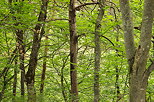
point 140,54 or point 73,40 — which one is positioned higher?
point 73,40

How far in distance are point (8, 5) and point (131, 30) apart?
9.22 feet

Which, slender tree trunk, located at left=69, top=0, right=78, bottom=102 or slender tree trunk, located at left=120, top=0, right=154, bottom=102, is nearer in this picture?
slender tree trunk, located at left=120, top=0, right=154, bottom=102

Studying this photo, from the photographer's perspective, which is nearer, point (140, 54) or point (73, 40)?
point (140, 54)

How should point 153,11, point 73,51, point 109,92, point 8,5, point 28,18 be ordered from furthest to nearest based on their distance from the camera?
point 109,92 < point 73,51 < point 28,18 < point 8,5 < point 153,11

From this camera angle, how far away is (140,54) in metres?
3.16

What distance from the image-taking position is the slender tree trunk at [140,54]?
3.11 metres

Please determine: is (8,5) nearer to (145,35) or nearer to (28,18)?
(28,18)

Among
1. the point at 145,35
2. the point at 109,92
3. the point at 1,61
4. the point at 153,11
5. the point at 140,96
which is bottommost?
the point at 109,92

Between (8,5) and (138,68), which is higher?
(8,5)

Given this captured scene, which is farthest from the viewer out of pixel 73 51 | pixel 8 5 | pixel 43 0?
pixel 73 51

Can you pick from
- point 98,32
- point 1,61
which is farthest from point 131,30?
point 1,61

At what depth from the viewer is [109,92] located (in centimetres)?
794

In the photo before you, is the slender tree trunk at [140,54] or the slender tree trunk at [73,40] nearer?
the slender tree trunk at [140,54]

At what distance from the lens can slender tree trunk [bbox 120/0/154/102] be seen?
311 centimetres
